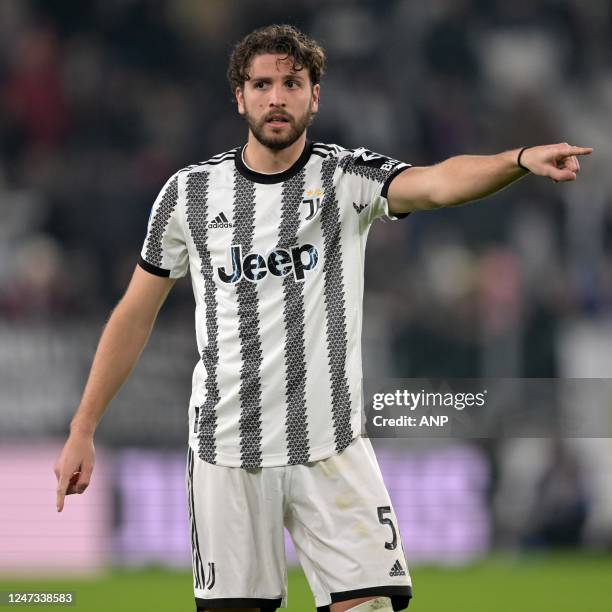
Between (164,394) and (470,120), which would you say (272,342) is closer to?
(164,394)

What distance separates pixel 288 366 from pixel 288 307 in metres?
0.17

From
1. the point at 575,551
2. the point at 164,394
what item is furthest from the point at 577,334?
the point at 164,394

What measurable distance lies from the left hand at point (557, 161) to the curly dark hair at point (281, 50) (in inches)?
34.0

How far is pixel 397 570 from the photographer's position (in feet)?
12.5

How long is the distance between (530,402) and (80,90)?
6298 mm

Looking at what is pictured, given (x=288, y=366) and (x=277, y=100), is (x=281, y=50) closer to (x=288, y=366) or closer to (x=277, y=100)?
(x=277, y=100)

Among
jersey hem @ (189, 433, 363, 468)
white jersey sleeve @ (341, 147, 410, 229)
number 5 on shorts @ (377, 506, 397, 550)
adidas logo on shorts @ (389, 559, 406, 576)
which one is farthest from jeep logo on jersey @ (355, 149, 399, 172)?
adidas logo on shorts @ (389, 559, 406, 576)

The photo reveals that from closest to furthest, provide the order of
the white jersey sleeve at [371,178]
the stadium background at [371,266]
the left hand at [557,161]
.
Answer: the left hand at [557,161]
the white jersey sleeve at [371,178]
the stadium background at [371,266]

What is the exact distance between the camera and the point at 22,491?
812 centimetres

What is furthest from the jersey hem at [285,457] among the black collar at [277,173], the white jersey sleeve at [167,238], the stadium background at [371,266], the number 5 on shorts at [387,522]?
the stadium background at [371,266]

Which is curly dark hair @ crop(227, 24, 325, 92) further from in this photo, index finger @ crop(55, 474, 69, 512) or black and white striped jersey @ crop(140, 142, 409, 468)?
index finger @ crop(55, 474, 69, 512)

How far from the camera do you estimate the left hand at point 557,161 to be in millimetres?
3195

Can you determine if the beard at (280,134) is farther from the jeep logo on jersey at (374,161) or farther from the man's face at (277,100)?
the jeep logo on jersey at (374,161)

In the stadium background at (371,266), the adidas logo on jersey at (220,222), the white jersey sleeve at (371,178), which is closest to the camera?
the white jersey sleeve at (371,178)
